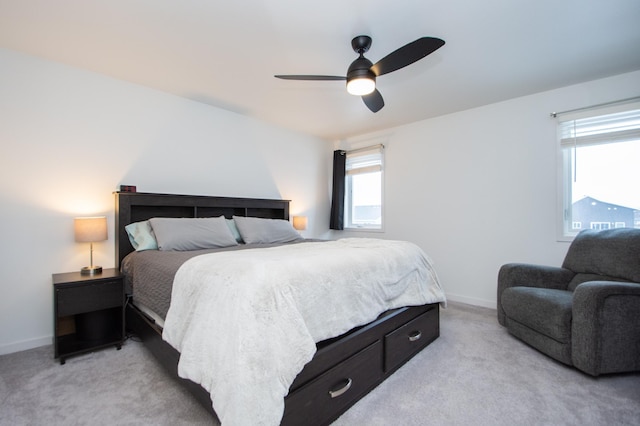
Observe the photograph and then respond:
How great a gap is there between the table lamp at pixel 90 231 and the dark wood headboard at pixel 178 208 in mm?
221

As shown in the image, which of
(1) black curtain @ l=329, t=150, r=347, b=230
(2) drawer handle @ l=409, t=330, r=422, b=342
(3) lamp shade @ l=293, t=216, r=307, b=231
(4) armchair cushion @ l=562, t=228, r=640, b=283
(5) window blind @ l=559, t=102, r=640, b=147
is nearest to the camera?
(2) drawer handle @ l=409, t=330, r=422, b=342

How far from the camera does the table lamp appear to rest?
241 centimetres

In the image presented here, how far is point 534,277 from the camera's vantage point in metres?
2.60

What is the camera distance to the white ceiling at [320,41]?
1.87 meters

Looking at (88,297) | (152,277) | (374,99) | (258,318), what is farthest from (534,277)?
(88,297)

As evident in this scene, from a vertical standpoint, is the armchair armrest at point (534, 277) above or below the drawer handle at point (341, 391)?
above

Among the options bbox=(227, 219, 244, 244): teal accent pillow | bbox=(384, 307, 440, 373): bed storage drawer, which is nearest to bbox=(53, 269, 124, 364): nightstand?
bbox=(227, 219, 244, 244): teal accent pillow

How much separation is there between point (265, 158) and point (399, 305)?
2.91 m

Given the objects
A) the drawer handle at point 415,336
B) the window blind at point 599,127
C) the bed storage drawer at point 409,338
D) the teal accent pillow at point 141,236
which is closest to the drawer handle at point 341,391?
the bed storage drawer at point 409,338

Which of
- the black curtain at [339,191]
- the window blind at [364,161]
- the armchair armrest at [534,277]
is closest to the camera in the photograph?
the armchair armrest at [534,277]

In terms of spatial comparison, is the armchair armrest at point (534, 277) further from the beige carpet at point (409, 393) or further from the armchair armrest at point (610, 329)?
the armchair armrest at point (610, 329)

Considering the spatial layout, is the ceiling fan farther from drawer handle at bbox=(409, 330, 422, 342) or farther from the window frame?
the window frame

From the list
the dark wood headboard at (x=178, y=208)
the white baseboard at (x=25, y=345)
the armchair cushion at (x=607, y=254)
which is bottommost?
the white baseboard at (x=25, y=345)

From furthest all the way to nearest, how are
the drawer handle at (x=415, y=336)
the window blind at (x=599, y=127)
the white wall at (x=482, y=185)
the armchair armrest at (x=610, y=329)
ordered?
1. the white wall at (x=482, y=185)
2. the window blind at (x=599, y=127)
3. the drawer handle at (x=415, y=336)
4. the armchair armrest at (x=610, y=329)
